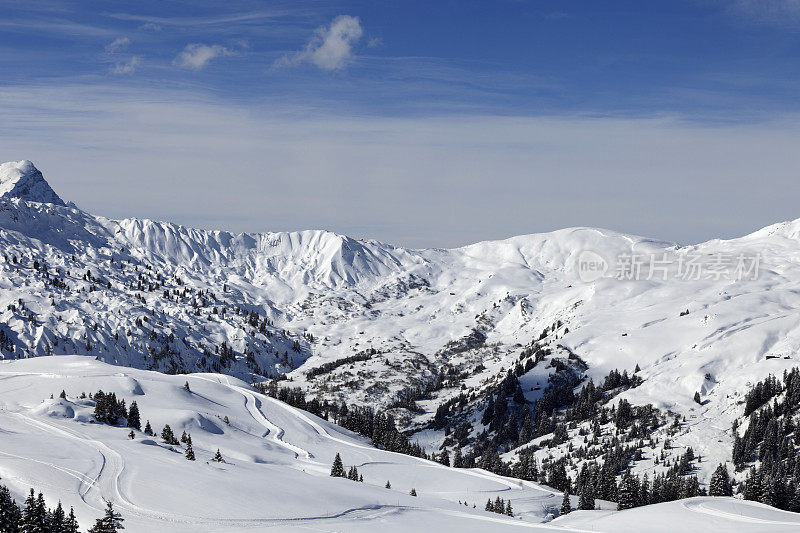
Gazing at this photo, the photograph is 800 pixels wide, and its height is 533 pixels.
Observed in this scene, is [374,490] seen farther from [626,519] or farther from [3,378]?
[3,378]

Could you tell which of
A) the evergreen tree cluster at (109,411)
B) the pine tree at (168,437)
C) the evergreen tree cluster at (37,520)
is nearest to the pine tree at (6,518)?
the evergreen tree cluster at (37,520)

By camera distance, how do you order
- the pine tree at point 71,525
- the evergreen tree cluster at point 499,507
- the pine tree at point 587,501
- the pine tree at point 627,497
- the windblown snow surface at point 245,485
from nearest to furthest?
the pine tree at point 71,525 < the windblown snow surface at point 245,485 < the evergreen tree cluster at point 499,507 < the pine tree at point 587,501 < the pine tree at point 627,497

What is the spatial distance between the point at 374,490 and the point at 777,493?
88897 millimetres

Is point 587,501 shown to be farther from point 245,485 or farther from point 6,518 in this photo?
point 6,518

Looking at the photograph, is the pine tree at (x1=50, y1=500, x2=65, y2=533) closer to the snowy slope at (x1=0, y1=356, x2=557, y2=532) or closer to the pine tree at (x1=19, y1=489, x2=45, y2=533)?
the pine tree at (x1=19, y1=489, x2=45, y2=533)

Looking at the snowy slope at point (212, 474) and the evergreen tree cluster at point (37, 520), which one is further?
the snowy slope at point (212, 474)

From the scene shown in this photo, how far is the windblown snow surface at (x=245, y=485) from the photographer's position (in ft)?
263

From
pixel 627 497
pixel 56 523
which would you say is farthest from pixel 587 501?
pixel 56 523

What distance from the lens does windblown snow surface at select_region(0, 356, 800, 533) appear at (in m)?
80.3

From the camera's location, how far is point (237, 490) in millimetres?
91438

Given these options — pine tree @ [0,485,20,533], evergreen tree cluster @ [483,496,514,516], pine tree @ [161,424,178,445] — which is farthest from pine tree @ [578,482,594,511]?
pine tree @ [0,485,20,533]

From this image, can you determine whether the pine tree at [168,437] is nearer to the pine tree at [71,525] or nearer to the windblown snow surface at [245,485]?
the windblown snow surface at [245,485]

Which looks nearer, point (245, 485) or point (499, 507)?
point (245, 485)

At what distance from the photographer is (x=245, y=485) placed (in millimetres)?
95188
